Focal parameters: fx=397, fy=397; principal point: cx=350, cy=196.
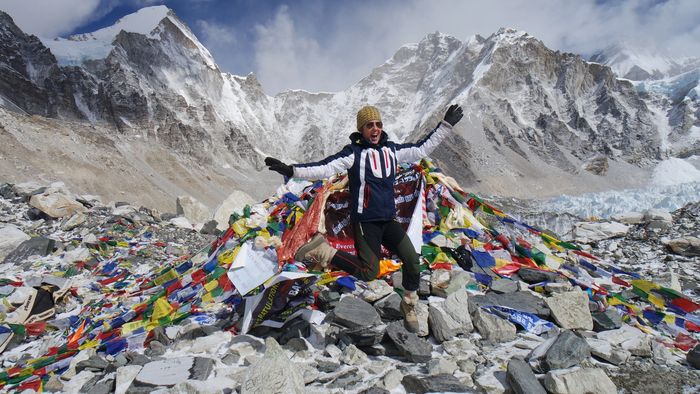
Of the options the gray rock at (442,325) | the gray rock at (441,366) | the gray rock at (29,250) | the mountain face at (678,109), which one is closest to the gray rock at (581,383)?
the gray rock at (441,366)

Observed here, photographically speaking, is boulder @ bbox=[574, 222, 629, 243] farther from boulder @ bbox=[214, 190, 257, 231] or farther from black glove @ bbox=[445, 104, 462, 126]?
boulder @ bbox=[214, 190, 257, 231]

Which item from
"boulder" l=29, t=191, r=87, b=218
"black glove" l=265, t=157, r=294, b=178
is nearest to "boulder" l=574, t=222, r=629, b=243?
"black glove" l=265, t=157, r=294, b=178

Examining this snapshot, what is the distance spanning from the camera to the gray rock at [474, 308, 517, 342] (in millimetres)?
3508

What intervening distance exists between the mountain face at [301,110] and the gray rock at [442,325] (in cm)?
6585

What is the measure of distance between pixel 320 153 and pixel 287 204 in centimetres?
14023

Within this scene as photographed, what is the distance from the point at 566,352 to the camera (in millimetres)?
2846

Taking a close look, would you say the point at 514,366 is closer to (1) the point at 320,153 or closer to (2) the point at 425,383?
(2) the point at 425,383

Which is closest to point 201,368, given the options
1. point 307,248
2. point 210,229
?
point 307,248

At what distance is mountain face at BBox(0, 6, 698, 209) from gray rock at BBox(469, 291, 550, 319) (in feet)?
216

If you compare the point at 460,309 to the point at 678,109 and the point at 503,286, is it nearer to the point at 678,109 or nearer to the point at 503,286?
the point at 503,286

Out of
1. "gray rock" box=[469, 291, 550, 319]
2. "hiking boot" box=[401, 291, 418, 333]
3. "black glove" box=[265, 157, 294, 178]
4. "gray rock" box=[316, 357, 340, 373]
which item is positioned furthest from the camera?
"black glove" box=[265, 157, 294, 178]

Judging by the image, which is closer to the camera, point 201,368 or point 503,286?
point 201,368

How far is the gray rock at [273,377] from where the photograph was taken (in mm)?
2504

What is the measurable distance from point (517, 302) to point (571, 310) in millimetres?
511
